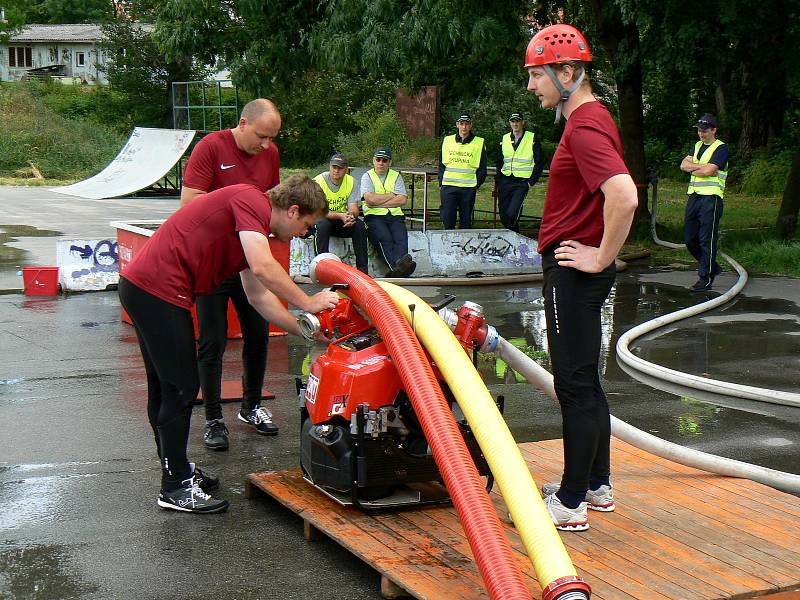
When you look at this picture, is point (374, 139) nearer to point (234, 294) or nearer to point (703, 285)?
point (703, 285)

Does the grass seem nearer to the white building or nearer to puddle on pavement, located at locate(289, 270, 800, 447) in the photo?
puddle on pavement, located at locate(289, 270, 800, 447)

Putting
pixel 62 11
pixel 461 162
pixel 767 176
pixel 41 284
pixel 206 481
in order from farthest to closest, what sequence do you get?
pixel 62 11
pixel 767 176
pixel 461 162
pixel 41 284
pixel 206 481

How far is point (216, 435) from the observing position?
5953 millimetres

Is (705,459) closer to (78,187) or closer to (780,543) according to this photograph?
(780,543)

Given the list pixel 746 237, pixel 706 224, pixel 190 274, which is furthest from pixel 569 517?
pixel 746 237

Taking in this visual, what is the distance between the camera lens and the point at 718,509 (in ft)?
15.2

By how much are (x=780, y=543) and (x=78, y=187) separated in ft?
79.6

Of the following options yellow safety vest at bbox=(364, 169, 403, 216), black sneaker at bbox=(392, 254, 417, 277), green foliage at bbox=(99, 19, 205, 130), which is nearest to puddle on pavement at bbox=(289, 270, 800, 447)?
black sneaker at bbox=(392, 254, 417, 277)

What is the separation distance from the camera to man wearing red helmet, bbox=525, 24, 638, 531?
404 cm

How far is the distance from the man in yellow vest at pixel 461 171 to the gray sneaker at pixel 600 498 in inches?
394

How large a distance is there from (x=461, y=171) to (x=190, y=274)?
32.2ft

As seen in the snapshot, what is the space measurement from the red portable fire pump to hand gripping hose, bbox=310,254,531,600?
19cm

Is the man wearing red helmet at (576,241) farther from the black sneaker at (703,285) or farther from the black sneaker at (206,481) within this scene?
the black sneaker at (703,285)

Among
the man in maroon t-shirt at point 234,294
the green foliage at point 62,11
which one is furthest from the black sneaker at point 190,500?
the green foliage at point 62,11
